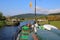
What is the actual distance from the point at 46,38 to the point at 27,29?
464 centimetres

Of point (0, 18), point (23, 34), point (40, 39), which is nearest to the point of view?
point (40, 39)

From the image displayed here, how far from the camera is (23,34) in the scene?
29.0 ft

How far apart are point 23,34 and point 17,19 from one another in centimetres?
5571

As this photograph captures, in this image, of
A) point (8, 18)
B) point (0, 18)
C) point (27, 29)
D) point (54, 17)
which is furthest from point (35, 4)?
point (8, 18)

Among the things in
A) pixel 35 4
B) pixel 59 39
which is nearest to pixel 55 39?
pixel 59 39

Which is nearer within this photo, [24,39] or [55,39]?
[55,39]

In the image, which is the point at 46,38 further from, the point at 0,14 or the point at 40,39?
the point at 0,14

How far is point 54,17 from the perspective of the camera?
17.4 metres

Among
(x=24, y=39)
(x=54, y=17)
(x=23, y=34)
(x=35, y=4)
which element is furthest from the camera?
(x=54, y=17)

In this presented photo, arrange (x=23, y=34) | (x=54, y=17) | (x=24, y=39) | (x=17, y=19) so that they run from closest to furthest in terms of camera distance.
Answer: (x=24, y=39), (x=23, y=34), (x=54, y=17), (x=17, y=19)

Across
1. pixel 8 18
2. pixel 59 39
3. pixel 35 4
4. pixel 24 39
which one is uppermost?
pixel 35 4

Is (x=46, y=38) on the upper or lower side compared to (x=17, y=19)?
upper

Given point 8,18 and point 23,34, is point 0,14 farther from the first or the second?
point 23,34

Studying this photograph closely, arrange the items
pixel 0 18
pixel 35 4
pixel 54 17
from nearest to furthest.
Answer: pixel 35 4 < pixel 54 17 < pixel 0 18
